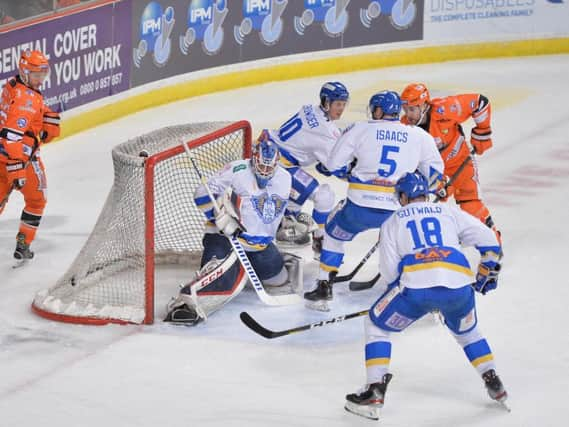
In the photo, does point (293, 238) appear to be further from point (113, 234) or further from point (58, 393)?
point (58, 393)

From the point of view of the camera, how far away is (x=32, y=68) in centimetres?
727

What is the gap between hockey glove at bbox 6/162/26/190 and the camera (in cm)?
725

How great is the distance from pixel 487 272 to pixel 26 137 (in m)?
3.19

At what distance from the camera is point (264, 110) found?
451 inches

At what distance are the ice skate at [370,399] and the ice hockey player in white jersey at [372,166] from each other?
1.45 m

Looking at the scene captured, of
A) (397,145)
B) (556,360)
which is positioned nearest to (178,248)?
(397,145)

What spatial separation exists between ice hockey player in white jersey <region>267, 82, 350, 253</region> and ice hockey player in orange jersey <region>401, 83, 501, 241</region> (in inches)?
16.6

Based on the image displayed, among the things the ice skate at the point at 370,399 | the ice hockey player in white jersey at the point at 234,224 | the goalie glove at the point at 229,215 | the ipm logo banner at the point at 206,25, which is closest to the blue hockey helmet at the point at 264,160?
the ice hockey player in white jersey at the point at 234,224

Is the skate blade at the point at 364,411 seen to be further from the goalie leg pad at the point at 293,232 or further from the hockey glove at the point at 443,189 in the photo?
the goalie leg pad at the point at 293,232

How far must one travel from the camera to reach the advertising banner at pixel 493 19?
1317 centimetres

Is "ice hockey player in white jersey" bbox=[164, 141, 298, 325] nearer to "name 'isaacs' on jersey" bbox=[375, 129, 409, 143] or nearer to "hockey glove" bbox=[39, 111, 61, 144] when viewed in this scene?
"name 'isaacs' on jersey" bbox=[375, 129, 409, 143]

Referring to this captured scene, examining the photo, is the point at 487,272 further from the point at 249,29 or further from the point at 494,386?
the point at 249,29

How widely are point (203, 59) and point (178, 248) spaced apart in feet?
15.7

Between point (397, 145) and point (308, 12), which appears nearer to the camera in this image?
point (397, 145)
